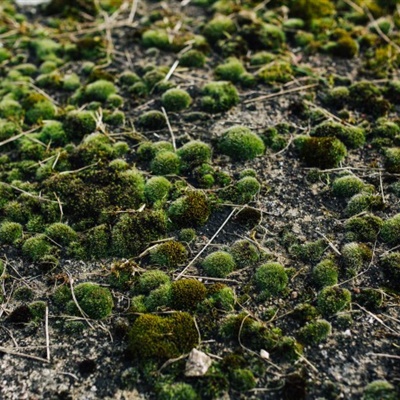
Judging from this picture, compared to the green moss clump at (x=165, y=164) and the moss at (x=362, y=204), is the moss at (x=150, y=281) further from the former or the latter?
the moss at (x=362, y=204)

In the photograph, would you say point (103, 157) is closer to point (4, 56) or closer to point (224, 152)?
point (224, 152)

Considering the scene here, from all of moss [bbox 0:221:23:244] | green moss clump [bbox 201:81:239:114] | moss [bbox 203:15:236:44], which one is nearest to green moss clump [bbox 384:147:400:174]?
green moss clump [bbox 201:81:239:114]

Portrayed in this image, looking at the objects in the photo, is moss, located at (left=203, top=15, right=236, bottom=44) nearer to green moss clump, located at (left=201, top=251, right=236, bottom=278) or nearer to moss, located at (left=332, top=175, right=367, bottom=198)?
moss, located at (left=332, top=175, right=367, bottom=198)

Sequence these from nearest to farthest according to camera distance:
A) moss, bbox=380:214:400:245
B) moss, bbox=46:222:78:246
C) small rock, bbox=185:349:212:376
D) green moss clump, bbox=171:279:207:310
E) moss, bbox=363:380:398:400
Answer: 1. moss, bbox=363:380:398:400
2. small rock, bbox=185:349:212:376
3. green moss clump, bbox=171:279:207:310
4. moss, bbox=380:214:400:245
5. moss, bbox=46:222:78:246

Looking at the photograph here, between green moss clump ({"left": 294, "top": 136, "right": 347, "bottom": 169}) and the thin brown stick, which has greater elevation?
the thin brown stick

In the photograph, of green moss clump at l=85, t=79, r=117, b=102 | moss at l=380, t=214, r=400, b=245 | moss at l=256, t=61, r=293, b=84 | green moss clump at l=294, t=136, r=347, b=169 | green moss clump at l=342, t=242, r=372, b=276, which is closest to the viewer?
green moss clump at l=342, t=242, r=372, b=276

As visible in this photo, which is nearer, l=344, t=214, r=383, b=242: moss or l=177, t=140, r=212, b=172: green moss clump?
l=344, t=214, r=383, b=242: moss

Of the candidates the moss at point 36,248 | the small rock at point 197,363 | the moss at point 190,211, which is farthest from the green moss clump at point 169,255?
the moss at point 36,248
